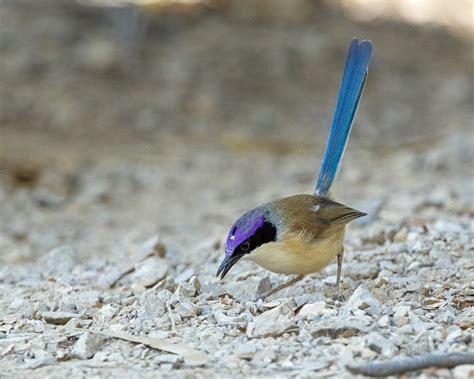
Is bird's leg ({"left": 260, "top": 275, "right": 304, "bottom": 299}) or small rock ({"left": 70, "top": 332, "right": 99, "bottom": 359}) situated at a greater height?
bird's leg ({"left": 260, "top": 275, "right": 304, "bottom": 299})

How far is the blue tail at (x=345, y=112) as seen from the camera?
532 cm

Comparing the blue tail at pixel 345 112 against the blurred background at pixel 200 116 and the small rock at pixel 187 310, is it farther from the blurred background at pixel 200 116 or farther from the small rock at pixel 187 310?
the small rock at pixel 187 310

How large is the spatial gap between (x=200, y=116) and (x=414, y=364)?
7.70 m

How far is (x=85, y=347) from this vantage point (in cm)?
378

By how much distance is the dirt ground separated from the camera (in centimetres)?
378

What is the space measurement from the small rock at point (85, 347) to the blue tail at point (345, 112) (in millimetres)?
1932

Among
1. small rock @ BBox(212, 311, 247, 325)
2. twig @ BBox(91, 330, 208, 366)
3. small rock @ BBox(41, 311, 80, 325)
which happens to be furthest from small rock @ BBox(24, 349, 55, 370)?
small rock @ BBox(212, 311, 247, 325)

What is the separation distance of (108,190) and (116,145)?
1299 mm

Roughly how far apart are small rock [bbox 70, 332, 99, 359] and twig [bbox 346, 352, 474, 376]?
1147 mm

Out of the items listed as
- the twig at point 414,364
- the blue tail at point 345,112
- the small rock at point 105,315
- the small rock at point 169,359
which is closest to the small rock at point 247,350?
the small rock at point 169,359

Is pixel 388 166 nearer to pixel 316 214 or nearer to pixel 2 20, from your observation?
pixel 316 214

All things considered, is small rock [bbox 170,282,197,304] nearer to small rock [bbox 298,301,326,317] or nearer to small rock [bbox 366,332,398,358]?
small rock [bbox 298,301,326,317]

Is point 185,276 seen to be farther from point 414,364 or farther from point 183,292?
point 414,364

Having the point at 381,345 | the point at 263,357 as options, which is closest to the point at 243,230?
the point at 263,357
